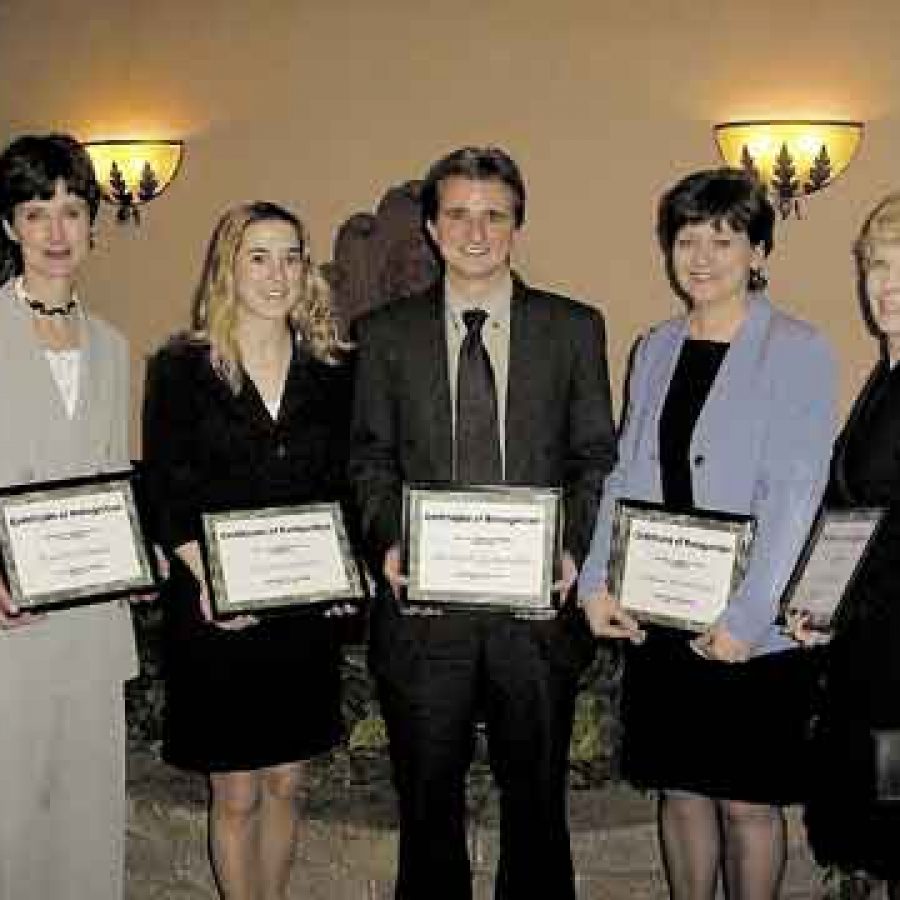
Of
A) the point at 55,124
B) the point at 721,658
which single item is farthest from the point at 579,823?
the point at 55,124

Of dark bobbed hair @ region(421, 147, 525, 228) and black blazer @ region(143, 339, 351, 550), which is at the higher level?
dark bobbed hair @ region(421, 147, 525, 228)

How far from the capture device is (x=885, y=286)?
9.00ft

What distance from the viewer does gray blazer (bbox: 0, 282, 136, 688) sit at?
2793 mm

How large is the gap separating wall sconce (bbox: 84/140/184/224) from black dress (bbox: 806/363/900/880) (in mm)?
4088

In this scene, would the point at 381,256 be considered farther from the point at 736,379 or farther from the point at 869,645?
the point at 869,645

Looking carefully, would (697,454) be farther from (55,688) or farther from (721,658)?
(55,688)

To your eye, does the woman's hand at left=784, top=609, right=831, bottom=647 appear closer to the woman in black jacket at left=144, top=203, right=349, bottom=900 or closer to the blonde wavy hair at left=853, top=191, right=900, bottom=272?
the blonde wavy hair at left=853, top=191, right=900, bottom=272

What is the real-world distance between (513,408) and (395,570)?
15.0 inches

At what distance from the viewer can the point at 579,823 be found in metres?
3.78

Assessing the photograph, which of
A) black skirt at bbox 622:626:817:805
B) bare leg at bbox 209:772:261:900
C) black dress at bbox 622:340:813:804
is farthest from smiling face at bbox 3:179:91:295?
black skirt at bbox 622:626:817:805

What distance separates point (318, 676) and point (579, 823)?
3.36 ft

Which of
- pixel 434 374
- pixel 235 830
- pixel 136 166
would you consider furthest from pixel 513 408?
pixel 136 166

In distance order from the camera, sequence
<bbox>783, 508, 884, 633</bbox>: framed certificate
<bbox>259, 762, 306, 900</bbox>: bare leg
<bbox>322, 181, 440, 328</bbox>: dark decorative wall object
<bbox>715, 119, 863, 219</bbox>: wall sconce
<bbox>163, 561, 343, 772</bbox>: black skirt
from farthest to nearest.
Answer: <bbox>322, 181, 440, 328</bbox>: dark decorative wall object → <bbox>715, 119, 863, 219</bbox>: wall sconce → <bbox>259, 762, 306, 900</bbox>: bare leg → <bbox>163, 561, 343, 772</bbox>: black skirt → <bbox>783, 508, 884, 633</bbox>: framed certificate

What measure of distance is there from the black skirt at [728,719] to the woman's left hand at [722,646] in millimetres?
47
